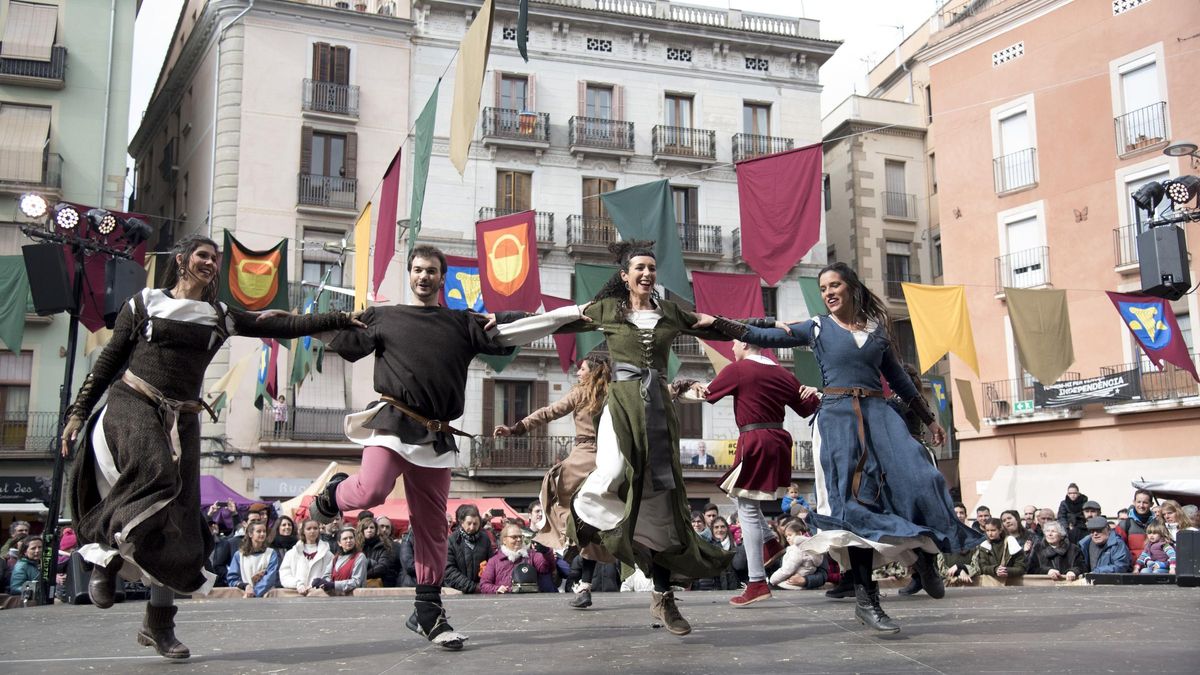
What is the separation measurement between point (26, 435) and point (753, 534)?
26.6 metres

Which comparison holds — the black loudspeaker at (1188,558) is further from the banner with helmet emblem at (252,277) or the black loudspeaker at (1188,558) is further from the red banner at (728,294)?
the banner with helmet emblem at (252,277)

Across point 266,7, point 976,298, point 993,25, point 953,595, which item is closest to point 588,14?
point 266,7

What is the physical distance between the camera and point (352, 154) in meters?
31.8

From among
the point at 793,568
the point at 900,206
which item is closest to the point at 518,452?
the point at 900,206

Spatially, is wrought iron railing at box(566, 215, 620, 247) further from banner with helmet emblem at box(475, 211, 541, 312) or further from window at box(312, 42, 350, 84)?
banner with helmet emblem at box(475, 211, 541, 312)

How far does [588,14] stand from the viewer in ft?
111

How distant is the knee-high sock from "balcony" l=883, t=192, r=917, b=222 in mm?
32875

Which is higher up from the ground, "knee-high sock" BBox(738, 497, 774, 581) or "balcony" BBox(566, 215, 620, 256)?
"balcony" BBox(566, 215, 620, 256)

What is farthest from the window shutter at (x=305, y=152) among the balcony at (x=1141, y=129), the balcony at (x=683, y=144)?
the balcony at (x=1141, y=129)

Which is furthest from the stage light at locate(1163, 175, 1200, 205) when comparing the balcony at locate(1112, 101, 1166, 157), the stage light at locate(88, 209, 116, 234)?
the stage light at locate(88, 209, 116, 234)

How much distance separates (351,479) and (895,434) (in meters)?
2.93

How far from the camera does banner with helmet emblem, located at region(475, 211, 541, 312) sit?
17.2 m

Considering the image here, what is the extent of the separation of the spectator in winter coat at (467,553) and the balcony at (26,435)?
21291 mm

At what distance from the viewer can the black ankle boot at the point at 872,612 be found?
529cm
